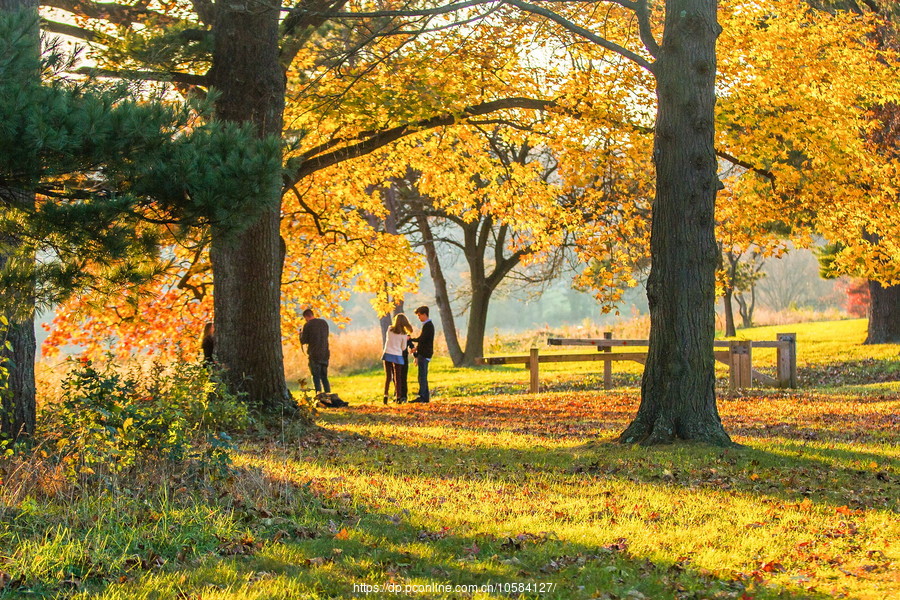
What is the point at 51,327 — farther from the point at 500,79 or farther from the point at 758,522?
the point at 758,522

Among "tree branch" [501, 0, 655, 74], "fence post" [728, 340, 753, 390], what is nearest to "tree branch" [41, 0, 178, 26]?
"tree branch" [501, 0, 655, 74]

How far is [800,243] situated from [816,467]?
29.5 ft

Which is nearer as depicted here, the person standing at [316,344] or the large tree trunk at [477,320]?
the person standing at [316,344]

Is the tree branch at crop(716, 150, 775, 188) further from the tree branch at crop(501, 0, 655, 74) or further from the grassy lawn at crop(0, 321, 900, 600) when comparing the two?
the grassy lawn at crop(0, 321, 900, 600)

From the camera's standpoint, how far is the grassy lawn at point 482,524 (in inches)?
199

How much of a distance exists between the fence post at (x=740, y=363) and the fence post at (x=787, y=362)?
55 cm

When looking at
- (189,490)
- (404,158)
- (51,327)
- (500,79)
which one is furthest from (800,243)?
(51,327)

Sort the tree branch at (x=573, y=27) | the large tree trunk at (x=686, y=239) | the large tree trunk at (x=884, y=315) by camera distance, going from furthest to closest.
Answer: the large tree trunk at (x=884, y=315) → the tree branch at (x=573, y=27) → the large tree trunk at (x=686, y=239)

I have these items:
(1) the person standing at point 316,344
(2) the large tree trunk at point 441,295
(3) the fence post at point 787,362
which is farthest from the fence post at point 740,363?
(2) the large tree trunk at point 441,295

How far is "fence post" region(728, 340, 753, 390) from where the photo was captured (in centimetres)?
1689

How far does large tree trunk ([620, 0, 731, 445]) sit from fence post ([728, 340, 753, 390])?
7223 mm

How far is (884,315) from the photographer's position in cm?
2388

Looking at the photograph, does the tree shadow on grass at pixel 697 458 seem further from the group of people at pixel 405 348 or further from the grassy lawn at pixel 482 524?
the group of people at pixel 405 348

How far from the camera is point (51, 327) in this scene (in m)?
20.4
